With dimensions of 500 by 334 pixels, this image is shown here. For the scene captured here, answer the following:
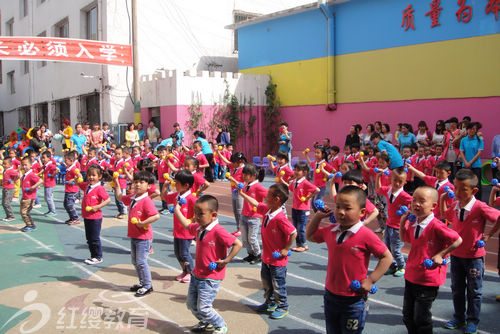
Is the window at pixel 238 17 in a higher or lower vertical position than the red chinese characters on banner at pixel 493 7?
higher

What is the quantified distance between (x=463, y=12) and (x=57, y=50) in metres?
13.5

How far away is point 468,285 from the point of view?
4535 millimetres

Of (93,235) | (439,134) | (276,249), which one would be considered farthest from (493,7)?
(93,235)

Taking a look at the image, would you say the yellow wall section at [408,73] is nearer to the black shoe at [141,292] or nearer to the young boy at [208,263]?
the young boy at [208,263]

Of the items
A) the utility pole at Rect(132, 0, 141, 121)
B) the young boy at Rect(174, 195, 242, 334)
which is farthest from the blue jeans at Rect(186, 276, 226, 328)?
the utility pole at Rect(132, 0, 141, 121)

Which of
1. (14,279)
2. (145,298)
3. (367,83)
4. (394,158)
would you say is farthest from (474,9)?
(14,279)

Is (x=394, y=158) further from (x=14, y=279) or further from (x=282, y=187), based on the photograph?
(x=14, y=279)

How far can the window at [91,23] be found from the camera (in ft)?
67.5

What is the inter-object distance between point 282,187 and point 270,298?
1.27m

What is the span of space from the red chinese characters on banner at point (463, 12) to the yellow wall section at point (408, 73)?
22.9 inches

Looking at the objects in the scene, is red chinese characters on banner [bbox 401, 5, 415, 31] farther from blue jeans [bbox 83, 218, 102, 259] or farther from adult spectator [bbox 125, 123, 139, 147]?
blue jeans [bbox 83, 218, 102, 259]

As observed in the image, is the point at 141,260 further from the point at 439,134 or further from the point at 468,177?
the point at 439,134

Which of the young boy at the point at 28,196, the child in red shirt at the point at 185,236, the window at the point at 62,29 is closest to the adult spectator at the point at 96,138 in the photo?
the young boy at the point at 28,196

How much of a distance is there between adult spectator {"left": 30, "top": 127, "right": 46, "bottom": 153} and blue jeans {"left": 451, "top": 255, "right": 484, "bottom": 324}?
1515 centimetres
